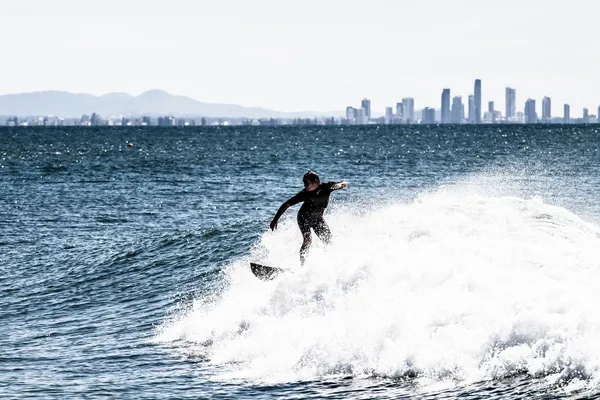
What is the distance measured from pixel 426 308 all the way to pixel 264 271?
4718 mm

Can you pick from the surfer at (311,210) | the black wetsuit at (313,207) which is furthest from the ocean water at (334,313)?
the black wetsuit at (313,207)

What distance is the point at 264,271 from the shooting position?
18250 millimetres

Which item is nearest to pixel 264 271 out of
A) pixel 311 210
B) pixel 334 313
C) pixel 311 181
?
pixel 311 210

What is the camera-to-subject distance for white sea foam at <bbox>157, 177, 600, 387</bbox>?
12992 millimetres

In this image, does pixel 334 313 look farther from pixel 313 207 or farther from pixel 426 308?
pixel 313 207

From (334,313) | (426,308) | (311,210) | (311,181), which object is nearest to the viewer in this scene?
(426,308)

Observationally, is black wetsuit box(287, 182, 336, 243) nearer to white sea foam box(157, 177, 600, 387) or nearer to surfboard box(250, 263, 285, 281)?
white sea foam box(157, 177, 600, 387)

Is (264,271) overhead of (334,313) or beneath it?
overhead

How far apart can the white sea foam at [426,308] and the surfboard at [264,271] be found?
0.69 feet

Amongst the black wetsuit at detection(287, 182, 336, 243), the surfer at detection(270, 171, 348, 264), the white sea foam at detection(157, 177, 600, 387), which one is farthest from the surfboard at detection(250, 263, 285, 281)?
the black wetsuit at detection(287, 182, 336, 243)

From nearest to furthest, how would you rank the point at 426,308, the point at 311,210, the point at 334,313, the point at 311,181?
1. the point at 426,308
2. the point at 334,313
3. the point at 311,181
4. the point at 311,210

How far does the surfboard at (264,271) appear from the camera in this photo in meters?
18.0

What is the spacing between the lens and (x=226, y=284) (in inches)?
830

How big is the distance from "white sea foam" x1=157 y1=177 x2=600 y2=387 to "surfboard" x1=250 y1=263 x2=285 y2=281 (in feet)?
0.69
